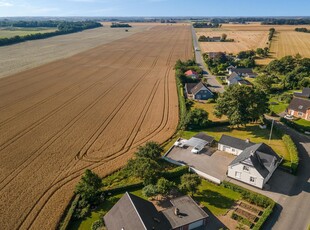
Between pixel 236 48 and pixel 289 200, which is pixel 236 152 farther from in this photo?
pixel 236 48

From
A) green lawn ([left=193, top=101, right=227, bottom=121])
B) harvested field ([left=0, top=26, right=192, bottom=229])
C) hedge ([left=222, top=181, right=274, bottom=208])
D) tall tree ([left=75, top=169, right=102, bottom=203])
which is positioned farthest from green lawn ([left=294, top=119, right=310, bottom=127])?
tall tree ([left=75, top=169, right=102, bottom=203])

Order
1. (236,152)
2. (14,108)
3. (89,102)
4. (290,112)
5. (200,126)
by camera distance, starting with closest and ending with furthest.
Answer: (236,152), (200,126), (290,112), (14,108), (89,102)

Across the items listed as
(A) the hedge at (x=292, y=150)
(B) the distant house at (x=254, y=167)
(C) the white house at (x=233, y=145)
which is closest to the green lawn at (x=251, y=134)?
(A) the hedge at (x=292, y=150)

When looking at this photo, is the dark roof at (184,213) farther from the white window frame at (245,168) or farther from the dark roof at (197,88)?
the dark roof at (197,88)

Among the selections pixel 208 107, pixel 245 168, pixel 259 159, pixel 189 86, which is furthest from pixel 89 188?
pixel 189 86

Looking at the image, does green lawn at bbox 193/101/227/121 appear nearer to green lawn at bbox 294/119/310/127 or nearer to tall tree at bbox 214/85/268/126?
tall tree at bbox 214/85/268/126

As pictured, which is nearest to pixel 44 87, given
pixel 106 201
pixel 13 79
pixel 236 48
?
pixel 13 79

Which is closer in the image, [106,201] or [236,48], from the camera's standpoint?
[106,201]

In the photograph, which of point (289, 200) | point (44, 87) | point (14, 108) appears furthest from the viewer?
point (44, 87)
